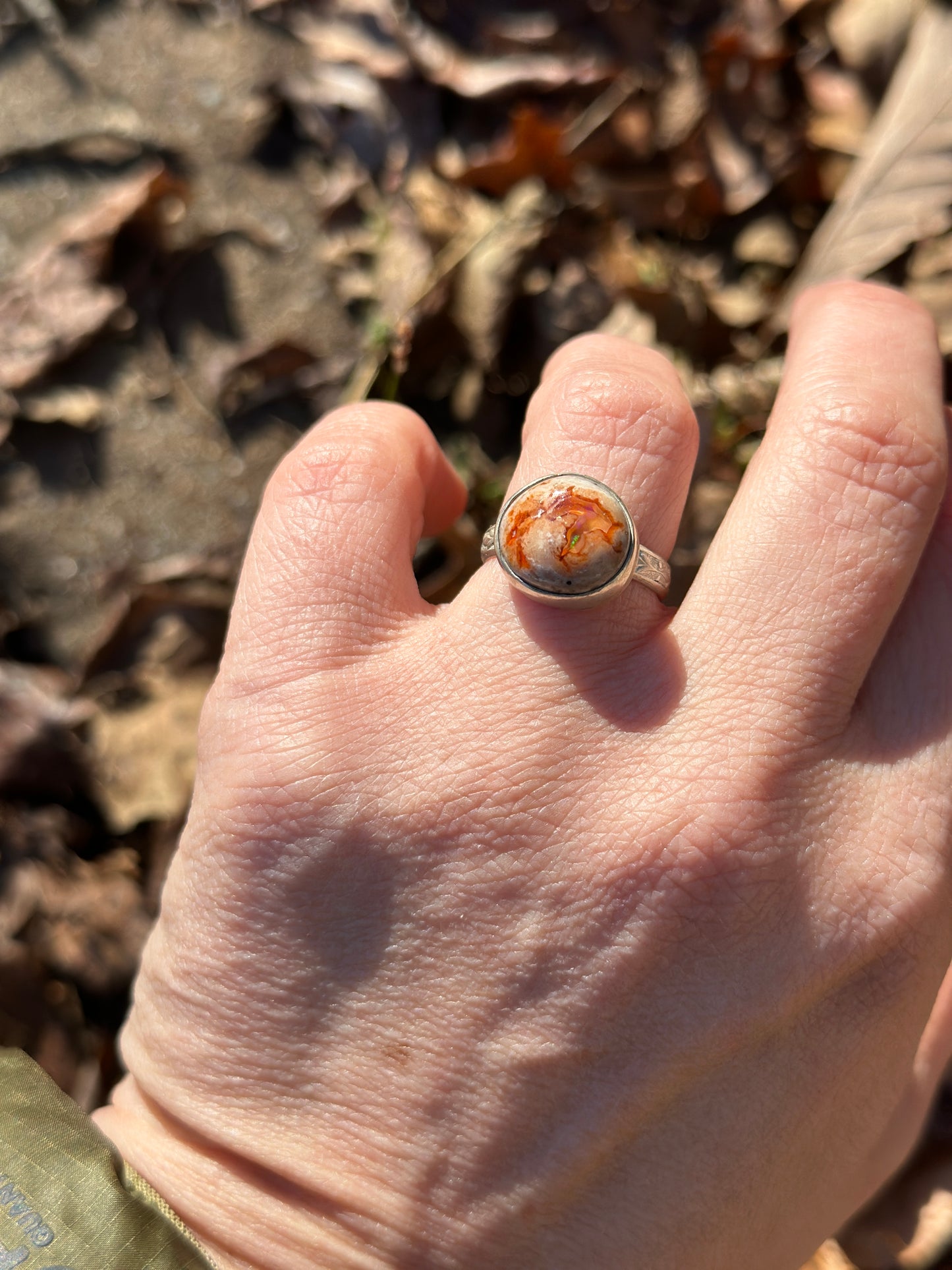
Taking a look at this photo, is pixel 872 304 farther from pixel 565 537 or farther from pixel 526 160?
pixel 526 160

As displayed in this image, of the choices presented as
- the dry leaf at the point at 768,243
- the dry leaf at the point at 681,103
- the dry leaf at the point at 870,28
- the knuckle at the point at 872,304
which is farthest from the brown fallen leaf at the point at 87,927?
the dry leaf at the point at 870,28

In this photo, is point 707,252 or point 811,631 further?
point 707,252

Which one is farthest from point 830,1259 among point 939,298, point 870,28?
point 870,28

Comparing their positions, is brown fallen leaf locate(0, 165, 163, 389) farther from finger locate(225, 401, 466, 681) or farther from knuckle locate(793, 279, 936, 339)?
knuckle locate(793, 279, 936, 339)

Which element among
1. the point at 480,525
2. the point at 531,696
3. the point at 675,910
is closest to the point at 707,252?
the point at 480,525

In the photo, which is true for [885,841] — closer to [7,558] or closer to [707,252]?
[707,252]

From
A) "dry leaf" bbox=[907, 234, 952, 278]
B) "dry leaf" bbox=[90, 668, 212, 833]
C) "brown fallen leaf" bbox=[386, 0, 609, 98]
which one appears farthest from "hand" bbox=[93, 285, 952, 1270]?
"brown fallen leaf" bbox=[386, 0, 609, 98]
